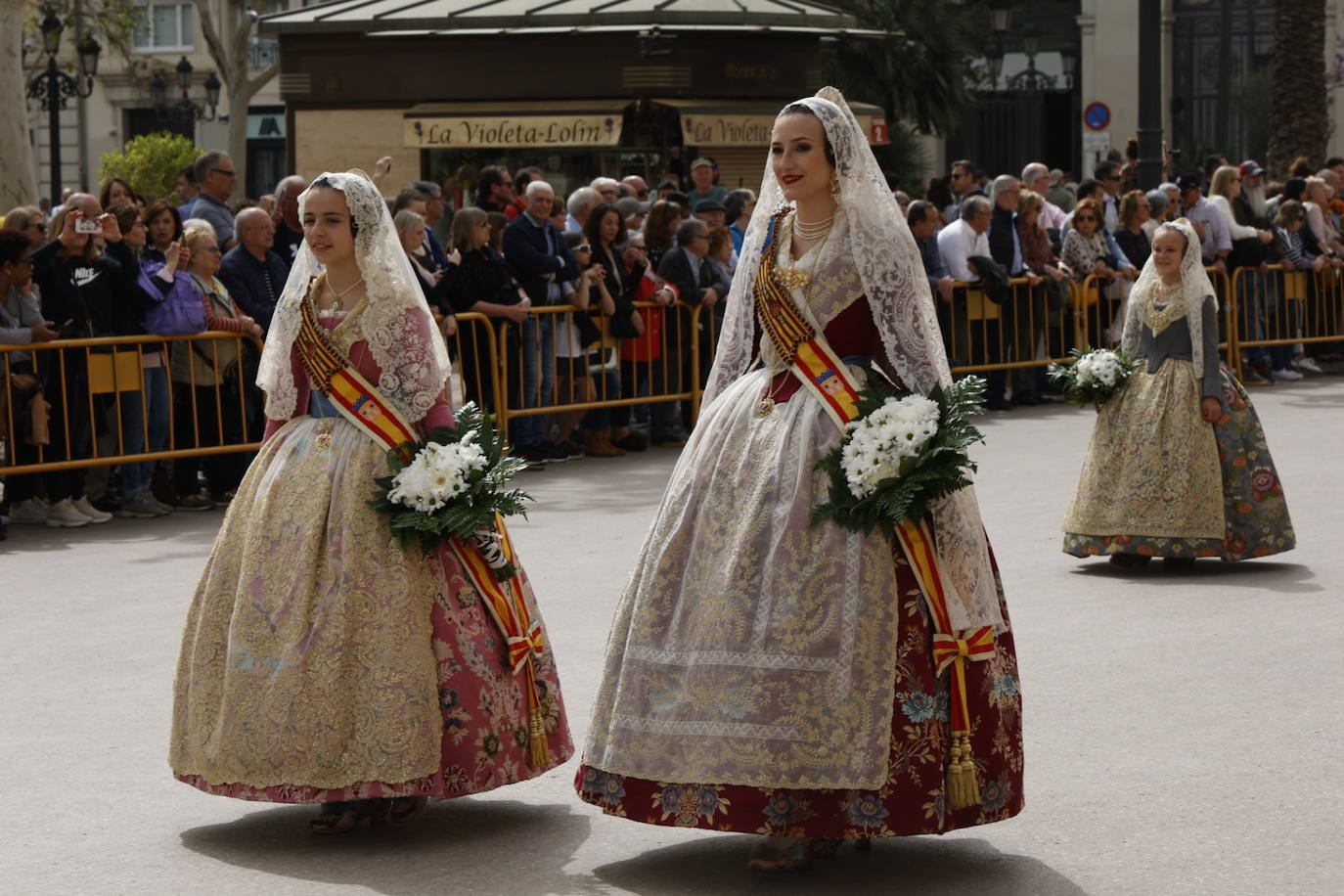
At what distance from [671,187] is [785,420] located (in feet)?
44.8

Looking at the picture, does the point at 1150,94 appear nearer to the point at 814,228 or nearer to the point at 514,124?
the point at 514,124

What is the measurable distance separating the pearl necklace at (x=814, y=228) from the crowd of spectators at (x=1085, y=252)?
1039cm

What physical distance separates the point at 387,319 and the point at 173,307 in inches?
257

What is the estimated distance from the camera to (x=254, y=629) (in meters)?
5.94

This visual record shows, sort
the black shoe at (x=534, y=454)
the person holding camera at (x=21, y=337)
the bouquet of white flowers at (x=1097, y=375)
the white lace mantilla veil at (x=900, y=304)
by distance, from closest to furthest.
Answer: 1. the white lace mantilla veil at (x=900, y=304)
2. the bouquet of white flowers at (x=1097, y=375)
3. the person holding camera at (x=21, y=337)
4. the black shoe at (x=534, y=454)

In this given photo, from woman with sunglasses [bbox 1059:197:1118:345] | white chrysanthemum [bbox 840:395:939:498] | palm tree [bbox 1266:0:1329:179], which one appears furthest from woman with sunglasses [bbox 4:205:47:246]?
palm tree [bbox 1266:0:1329:179]

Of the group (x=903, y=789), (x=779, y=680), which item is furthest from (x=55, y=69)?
(x=903, y=789)

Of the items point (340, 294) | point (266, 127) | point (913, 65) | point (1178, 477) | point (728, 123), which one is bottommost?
point (1178, 477)

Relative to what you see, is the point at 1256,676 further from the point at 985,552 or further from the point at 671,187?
the point at 671,187

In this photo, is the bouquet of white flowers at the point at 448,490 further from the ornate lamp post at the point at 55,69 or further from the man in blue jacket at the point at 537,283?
the ornate lamp post at the point at 55,69

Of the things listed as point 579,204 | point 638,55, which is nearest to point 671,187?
point 579,204

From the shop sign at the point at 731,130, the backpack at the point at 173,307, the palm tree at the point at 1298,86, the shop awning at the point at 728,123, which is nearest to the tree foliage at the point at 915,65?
the palm tree at the point at 1298,86

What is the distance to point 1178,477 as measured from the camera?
34.1 feet

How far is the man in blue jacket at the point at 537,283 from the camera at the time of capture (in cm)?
1435
